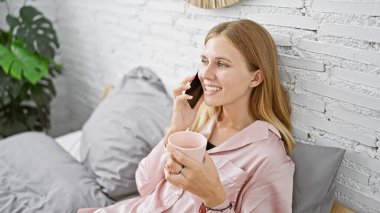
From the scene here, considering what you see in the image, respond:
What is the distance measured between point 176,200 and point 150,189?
0.16 meters

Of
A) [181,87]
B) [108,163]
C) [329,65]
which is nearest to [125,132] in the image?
[108,163]

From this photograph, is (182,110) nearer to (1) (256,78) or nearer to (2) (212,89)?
(2) (212,89)

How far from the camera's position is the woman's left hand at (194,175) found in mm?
828

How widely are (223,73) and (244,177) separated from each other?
0.33 metres

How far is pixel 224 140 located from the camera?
1253 millimetres

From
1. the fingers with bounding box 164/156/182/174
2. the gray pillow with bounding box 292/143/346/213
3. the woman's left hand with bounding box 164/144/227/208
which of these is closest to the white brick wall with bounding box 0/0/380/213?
the gray pillow with bounding box 292/143/346/213

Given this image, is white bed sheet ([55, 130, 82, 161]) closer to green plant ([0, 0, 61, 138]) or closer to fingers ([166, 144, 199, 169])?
green plant ([0, 0, 61, 138])

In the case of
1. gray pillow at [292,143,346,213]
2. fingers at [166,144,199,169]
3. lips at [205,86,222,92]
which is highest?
lips at [205,86,222,92]

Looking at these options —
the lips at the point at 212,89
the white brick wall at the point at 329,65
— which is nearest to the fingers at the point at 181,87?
the lips at the point at 212,89

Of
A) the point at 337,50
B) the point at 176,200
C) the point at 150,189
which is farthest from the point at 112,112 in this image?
the point at 337,50

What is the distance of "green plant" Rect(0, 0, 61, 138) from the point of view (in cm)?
216

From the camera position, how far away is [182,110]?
1.24 meters

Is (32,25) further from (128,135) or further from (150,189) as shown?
(150,189)

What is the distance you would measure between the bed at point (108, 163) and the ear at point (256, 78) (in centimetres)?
27
